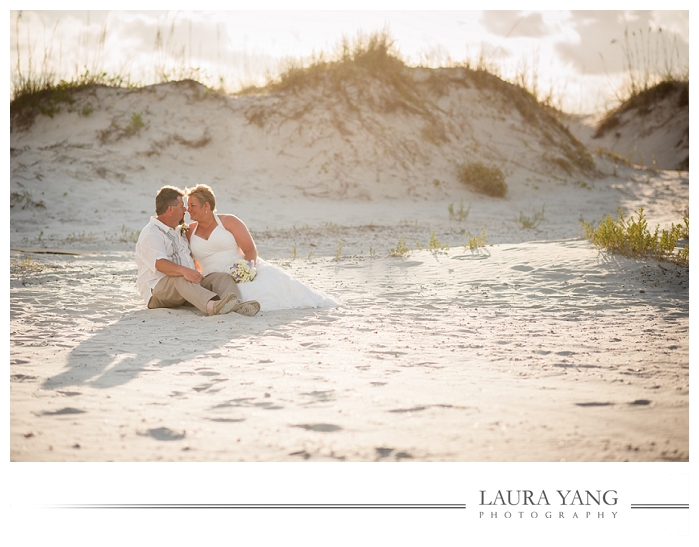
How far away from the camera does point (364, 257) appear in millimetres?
Result: 8180

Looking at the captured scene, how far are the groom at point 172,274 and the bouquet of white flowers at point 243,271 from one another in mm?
68

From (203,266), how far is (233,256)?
300mm

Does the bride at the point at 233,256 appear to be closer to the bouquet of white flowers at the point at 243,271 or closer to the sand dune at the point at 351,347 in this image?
the bouquet of white flowers at the point at 243,271

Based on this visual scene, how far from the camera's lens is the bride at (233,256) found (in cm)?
546

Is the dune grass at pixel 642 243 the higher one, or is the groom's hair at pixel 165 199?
the groom's hair at pixel 165 199

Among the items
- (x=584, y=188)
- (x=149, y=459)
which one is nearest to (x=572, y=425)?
(x=149, y=459)

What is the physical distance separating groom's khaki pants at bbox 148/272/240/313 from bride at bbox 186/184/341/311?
0.42 feet

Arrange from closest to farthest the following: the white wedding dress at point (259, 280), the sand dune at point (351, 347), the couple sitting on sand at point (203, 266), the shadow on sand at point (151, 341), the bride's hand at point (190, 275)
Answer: the sand dune at point (351, 347)
the shadow on sand at point (151, 341)
the bride's hand at point (190, 275)
the couple sitting on sand at point (203, 266)
the white wedding dress at point (259, 280)

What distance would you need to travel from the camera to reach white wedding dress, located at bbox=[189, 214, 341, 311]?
5.50 metres

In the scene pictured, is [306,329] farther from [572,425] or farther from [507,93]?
[507,93]

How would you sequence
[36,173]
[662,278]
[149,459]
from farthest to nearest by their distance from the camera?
[36,173] < [662,278] < [149,459]
